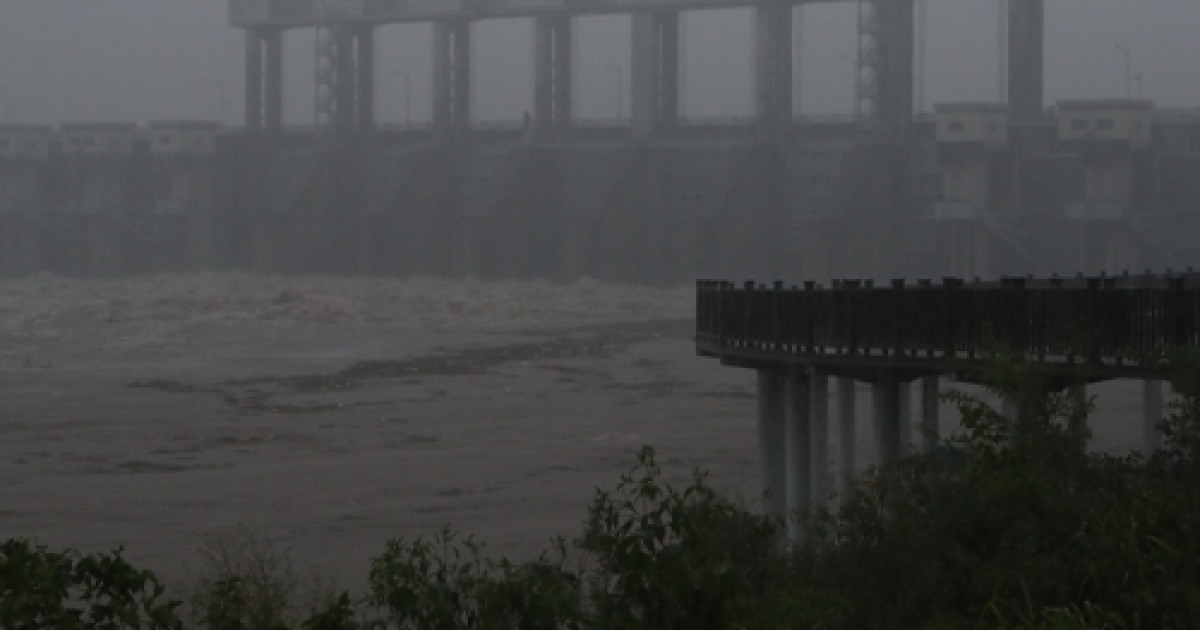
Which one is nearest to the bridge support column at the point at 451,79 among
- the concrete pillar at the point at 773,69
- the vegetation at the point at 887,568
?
the concrete pillar at the point at 773,69

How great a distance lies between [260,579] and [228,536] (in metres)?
5.87

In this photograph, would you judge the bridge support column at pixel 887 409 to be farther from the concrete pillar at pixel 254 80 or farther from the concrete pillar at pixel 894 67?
the concrete pillar at pixel 254 80

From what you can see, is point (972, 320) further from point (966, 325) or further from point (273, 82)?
point (273, 82)

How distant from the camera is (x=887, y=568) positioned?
7996mm

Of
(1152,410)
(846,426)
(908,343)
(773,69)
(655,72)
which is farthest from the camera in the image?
(655,72)

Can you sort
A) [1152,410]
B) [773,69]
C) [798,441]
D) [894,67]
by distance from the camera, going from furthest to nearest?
[773,69], [894,67], [798,441], [1152,410]

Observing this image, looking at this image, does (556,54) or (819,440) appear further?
(556,54)

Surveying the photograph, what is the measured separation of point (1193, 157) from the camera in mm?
67125

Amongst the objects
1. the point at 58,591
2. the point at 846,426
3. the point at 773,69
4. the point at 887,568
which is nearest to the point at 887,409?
the point at 846,426

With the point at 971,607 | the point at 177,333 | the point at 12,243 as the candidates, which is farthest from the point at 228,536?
the point at 12,243

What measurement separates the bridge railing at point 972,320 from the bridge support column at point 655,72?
56.4 metres

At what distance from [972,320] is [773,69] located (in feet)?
199

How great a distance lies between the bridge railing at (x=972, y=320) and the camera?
11359 millimetres

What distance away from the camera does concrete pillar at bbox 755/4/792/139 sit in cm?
7181
